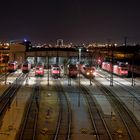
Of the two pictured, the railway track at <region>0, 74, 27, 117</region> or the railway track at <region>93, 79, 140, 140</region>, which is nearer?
the railway track at <region>93, 79, 140, 140</region>

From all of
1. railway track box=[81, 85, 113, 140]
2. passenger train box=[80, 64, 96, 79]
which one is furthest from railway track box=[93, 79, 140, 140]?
passenger train box=[80, 64, 96, 79]

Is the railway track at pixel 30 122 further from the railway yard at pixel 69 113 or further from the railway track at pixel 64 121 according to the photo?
the railway track at pixel 64 121

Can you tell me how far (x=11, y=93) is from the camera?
4084 cm

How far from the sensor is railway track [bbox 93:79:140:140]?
23966 millimetres

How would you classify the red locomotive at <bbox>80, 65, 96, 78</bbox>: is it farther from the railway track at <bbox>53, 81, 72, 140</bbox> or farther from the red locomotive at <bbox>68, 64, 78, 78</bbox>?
the railway track at <bbox>53, 81, 72, 140</bbox>

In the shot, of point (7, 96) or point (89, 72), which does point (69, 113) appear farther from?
point (89, 72)

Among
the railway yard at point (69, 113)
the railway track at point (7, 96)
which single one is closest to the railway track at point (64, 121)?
the railway yard at point (69, 113)

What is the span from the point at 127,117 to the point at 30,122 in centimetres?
726

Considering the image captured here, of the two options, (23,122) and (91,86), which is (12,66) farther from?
(23,122)

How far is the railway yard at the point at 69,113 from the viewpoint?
23625mm

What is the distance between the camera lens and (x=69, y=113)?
98.8ft

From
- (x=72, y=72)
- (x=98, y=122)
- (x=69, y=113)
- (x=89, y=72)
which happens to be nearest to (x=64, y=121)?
(x=98, y=122)

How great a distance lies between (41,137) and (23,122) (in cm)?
424

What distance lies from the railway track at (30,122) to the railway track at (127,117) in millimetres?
5876
